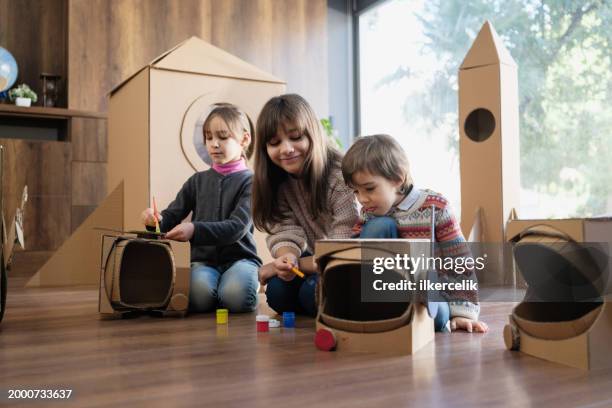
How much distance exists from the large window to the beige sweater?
5.83 ft

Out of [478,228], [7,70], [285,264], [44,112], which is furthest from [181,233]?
[7,70]

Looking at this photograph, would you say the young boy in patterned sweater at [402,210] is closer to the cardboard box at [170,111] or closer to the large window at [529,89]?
the cardboard box at [170,111]

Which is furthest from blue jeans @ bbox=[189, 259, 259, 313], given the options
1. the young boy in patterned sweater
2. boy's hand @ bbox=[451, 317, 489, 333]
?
boy's hand @ bbox=[451, 317, 489, 333]

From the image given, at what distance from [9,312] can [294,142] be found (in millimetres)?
932

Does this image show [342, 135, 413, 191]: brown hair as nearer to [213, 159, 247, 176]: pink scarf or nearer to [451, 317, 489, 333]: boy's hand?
[451, 317, 489, 333]: boy's hand

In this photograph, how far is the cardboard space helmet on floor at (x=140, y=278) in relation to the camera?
4.97ft

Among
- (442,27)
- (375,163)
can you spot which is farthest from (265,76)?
(442,27)

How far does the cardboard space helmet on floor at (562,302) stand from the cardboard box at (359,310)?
0.17 metres

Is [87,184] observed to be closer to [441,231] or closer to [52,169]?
[52,169]

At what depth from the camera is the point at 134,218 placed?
2.26 m

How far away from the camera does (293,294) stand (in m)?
1.56

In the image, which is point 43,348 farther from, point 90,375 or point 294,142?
point 294,142

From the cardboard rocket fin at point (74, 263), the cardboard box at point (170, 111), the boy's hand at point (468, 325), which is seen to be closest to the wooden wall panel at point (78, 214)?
the cardboard rocket fin at point (74, 263)

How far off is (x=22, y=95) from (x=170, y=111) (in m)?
1.53
